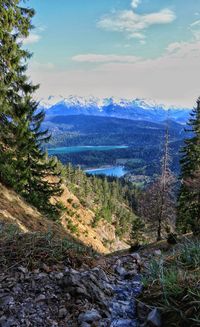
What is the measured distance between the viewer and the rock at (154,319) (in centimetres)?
334

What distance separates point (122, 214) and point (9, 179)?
301ft

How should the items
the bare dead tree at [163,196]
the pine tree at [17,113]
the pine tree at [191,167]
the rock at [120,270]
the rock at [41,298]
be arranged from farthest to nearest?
the bare dead tree at [163,196] → the pine tree at [191,167] → the pine tree at [17,113] → the rock at [120,270] → the rock at [41,298]

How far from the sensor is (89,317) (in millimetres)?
3582

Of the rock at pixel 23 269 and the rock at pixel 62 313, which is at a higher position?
the rock at pixel 23 269

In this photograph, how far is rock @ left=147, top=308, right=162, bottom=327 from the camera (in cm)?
334

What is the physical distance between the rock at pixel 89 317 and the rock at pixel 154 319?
0.60 metres

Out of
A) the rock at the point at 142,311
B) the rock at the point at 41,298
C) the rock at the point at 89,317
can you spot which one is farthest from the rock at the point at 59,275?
the rock at the point at 142,311

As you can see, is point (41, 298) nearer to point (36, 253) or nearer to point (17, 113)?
point (36, 253)

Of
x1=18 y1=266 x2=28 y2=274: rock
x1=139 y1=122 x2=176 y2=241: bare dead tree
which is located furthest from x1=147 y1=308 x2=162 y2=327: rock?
x1=139 y1=122 x2=176 y2=241: bare dead tree

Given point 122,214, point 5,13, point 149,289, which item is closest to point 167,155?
point 5,13

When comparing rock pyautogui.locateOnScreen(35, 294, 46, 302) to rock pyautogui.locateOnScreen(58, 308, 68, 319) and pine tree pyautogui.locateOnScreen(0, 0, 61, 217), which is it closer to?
rock pyautogui.locateOnScreen(58, 308, 68, 319)

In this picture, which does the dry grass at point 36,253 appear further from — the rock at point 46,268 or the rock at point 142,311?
the rock at point 142,311

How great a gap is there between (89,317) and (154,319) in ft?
2.46

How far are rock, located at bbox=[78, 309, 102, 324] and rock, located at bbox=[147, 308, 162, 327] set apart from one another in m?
0.60
